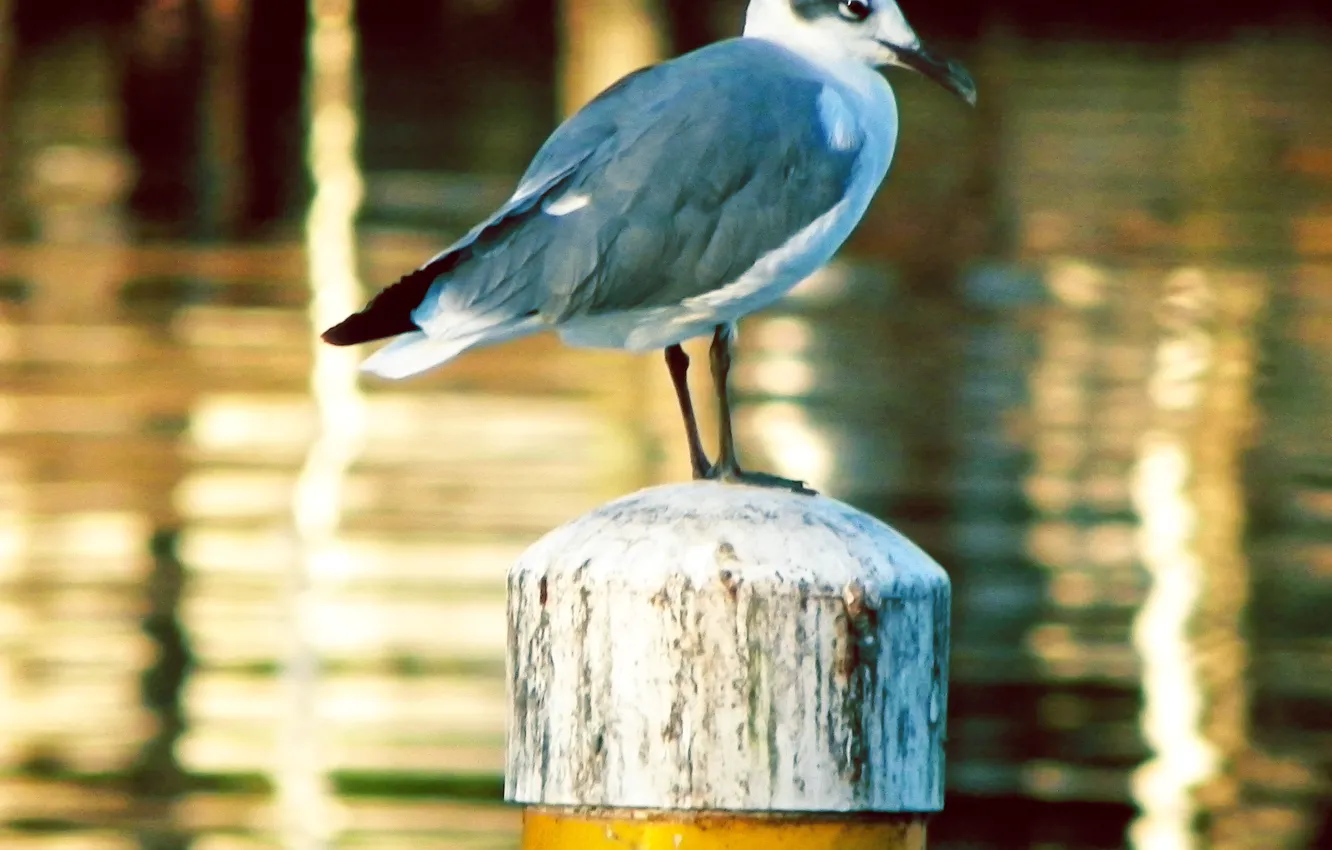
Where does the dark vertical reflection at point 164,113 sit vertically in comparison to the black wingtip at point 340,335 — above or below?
above

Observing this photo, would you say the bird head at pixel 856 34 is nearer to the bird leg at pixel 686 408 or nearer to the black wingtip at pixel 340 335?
the bird leg at pixel 686 408

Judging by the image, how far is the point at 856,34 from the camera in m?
3.21

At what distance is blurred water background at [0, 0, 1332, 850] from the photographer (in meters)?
6.64

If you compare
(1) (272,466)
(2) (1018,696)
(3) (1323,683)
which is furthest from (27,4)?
(3) (1323,683)

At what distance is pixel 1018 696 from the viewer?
6633 millimetres

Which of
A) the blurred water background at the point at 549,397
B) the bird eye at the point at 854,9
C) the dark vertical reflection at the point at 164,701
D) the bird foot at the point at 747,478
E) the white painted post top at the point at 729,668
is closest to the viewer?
the white painted post top at the point at 729,668

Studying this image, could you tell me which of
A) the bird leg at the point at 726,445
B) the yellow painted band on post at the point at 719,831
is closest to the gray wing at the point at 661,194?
the bird leg at the point at 726,445

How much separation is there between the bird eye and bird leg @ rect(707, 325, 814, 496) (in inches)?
18.4

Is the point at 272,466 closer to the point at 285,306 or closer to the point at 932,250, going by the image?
the point at 285,306

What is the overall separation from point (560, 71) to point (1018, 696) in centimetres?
221

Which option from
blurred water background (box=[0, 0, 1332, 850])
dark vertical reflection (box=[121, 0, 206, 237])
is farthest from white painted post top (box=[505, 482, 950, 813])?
dark vertical reflection (box=[121, 0, 206, 237])

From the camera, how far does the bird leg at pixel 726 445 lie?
8.75ft

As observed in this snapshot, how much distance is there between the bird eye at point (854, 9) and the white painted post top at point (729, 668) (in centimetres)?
113

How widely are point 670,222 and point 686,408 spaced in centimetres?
23
